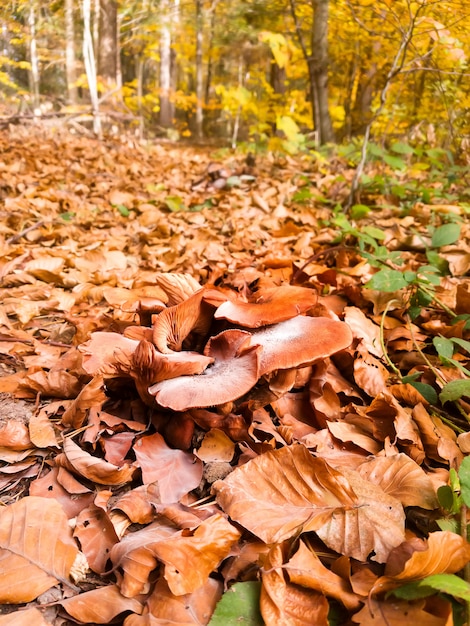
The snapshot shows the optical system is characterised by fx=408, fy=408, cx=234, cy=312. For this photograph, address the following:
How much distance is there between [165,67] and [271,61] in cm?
A: 722

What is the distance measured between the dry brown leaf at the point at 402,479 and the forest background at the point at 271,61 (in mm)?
2833

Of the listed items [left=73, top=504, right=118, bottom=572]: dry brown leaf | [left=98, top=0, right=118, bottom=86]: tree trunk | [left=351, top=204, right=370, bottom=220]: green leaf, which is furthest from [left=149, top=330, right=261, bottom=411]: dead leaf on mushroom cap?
[left=98, top=0, right=118, bottom=86]: tree trunk

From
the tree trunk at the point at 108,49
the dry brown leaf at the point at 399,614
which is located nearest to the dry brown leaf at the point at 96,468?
the dry brown leaf at the point at 399,614

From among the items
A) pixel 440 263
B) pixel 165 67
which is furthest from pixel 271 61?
pixel 440 263

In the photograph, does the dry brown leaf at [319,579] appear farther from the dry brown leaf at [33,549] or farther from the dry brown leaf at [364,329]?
the dry brown leaf at [364,329]

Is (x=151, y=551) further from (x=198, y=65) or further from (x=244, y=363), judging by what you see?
(x=198, y=65)

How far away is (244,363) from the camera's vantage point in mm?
1217

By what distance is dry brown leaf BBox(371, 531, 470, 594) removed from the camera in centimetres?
82

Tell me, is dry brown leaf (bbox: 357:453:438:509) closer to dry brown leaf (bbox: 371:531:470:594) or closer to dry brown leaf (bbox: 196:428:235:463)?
dry brown leaf (bbox: 371:531:470:594)

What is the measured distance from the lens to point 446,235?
2184 mm

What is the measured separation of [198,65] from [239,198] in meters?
11.4

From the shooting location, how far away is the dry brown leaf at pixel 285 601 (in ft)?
2.66

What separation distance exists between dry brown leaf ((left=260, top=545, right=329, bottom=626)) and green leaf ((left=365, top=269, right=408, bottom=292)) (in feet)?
3.83

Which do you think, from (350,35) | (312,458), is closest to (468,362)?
(312,458)
